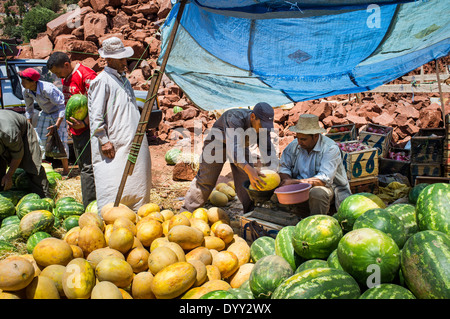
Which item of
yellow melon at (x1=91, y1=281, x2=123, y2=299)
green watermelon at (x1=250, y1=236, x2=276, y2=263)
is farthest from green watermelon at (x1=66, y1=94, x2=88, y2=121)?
green watermelon at (x1=250, y1=236, x2=276, y2=263)

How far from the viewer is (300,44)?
402 centimetres

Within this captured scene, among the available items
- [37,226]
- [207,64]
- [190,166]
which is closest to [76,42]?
[190,166]

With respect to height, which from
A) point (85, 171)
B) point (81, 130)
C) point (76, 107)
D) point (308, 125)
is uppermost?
point (76, 107)

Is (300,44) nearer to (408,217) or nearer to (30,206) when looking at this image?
(408,217)

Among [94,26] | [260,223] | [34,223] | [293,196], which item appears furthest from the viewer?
[94,26]

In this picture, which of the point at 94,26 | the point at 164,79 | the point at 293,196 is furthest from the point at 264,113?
the point at 94,26

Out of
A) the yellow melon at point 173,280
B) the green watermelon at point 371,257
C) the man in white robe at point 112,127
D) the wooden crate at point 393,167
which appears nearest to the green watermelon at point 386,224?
the green watermelon at point 371,257

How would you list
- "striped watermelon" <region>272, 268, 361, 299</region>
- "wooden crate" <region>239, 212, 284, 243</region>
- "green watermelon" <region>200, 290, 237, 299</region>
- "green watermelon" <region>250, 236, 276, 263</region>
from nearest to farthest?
"striped watermelon" <region>272, 268, 361, 299</region> → "green watermelon" <region>200, 290, 237, 299</region> → "green watermelon" <region>250, 236, 276, 263</region> → "wooden crate" <region>239, 212, 284, 243</region>

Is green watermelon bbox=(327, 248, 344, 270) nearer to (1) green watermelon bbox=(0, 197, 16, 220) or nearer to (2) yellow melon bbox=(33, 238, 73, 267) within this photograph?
(2) yellow melon bbox=(33, 238, 73, 267)

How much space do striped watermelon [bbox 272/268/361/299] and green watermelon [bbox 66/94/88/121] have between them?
383 centimetres

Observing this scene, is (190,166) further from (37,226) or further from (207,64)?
(37,226)

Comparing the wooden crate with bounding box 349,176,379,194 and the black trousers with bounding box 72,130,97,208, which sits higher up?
the black trousers with bounding box 72,130,97,208

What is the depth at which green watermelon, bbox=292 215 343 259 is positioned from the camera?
7.46 feet

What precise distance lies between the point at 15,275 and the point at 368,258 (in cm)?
217
